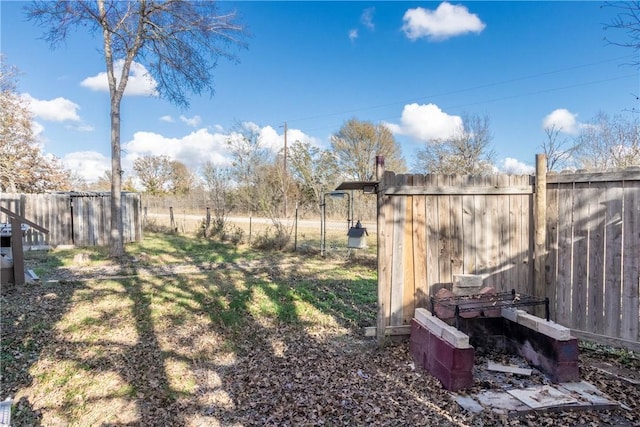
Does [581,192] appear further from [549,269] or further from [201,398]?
[201,398]

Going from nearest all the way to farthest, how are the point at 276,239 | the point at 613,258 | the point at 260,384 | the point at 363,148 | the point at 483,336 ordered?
the point at 260,384
the point at 613,258
the point at 483,336
the point at 276,239
the point at 363,148

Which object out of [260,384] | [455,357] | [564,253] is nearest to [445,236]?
[564,253]

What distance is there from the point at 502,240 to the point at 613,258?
0.95 meters

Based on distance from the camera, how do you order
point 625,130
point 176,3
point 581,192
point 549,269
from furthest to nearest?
1. point 625,130
2. point 176,3
3. point 549,269
4. point 581,192

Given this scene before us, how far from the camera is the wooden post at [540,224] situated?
148 inches

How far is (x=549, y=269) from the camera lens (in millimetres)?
3801

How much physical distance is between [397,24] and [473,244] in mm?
9930

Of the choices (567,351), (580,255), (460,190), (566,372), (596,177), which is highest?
(596,177)

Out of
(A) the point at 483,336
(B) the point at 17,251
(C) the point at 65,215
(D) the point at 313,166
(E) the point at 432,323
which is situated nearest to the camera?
(E) the point at 432,323

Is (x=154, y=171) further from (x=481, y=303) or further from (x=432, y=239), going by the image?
(x=481, y=303)

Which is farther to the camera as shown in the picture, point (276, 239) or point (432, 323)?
point (276, 239)

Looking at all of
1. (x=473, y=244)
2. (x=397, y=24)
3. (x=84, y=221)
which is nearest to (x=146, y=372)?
(x=473, y=244)

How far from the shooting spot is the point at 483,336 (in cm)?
366

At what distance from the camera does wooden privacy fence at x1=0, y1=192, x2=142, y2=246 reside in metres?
11.3
